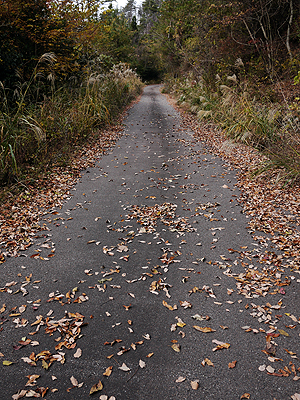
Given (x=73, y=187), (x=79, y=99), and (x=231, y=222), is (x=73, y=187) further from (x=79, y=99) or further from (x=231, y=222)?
(x=79, y=99)

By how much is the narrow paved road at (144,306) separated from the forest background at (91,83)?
160 centimetres

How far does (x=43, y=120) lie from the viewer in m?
6.75

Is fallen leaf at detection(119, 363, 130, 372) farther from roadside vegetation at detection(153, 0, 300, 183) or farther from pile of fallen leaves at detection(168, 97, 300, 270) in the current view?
roadside vegetation at detection(153, 0, 300, 183)

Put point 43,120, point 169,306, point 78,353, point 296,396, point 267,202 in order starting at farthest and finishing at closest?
point 43,120 < point 267,202 < point 169,306 < point 78,353 < point 296,396

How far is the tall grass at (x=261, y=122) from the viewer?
555 cm

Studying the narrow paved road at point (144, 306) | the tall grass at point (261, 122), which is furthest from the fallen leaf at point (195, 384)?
the tall grass at point (261, 122)

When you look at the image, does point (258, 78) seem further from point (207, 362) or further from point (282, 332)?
point (207, 362)

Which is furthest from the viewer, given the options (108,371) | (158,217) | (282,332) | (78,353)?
(158,217)

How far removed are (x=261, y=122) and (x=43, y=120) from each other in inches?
213

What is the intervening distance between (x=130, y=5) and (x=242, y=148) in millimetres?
77342

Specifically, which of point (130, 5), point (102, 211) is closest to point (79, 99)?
point (102, 211)

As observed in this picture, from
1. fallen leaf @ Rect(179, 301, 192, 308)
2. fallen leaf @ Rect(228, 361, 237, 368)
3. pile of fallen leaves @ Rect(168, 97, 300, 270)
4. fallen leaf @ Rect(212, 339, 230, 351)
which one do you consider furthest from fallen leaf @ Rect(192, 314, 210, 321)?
pile of fallen leaves @ Rect(168, 97, 300, 270)

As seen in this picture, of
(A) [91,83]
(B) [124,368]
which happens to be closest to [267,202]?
(B) [124,368]

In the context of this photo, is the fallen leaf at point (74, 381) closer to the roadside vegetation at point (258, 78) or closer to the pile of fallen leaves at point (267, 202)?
the pile of fallen leaves at point (267, 202)
